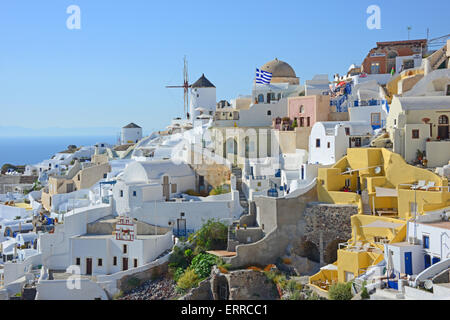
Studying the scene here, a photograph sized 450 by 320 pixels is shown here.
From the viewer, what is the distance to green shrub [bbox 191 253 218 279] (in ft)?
72.5

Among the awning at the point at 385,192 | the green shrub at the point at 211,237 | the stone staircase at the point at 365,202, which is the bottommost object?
the green shrub at the point at 211,237

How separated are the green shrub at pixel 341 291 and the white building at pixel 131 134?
1386 inches

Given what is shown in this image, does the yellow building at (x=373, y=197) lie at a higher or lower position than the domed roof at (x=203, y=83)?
lower

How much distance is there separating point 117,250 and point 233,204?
5.41 metres

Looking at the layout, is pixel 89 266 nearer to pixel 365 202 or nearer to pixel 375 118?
pixel 365 202

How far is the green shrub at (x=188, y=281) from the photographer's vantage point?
21.8 m

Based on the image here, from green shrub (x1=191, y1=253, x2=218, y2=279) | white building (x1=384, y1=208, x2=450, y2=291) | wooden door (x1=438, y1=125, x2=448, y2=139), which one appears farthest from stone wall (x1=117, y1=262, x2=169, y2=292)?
wooden door (x1=438, y1=125, x2=448, y2=139)

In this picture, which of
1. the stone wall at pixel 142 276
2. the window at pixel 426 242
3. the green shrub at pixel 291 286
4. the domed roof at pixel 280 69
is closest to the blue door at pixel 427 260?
the window at pixel 426 242

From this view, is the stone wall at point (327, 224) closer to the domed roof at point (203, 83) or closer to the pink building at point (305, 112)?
the pink building at point (305, 112)

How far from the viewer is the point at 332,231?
2250cm

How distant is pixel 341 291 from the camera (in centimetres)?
1816

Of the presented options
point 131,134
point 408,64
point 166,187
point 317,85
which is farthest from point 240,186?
point 131,134
